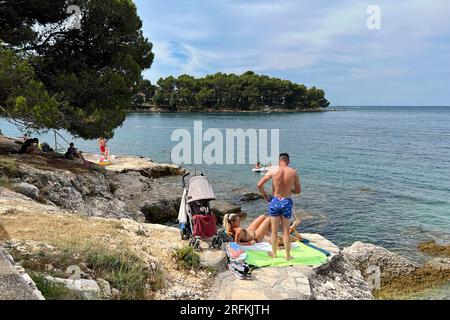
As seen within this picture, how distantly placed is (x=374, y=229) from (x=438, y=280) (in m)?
6.15

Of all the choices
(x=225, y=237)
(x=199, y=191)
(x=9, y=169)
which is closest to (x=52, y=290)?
(x=199, y=191)

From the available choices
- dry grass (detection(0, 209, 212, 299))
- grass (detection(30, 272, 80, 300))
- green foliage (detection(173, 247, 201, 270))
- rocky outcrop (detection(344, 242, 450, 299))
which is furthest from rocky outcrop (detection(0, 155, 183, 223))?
rocky outcrop (detection(344, 242, 450, 299))

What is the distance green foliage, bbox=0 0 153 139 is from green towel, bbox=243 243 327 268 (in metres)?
12.5

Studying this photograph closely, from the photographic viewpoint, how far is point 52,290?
18.1 feet

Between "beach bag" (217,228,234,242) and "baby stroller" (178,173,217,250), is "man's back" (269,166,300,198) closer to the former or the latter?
"baby stroller" (178,173,217,250)

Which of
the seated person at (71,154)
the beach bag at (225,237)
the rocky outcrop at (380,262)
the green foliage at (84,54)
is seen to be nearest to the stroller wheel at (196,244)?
the beach bag at (225,237)

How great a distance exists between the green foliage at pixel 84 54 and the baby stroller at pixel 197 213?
10.4 metres

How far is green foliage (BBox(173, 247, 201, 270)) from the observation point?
8.05m

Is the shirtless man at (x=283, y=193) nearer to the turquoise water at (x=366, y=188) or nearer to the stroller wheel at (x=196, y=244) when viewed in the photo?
the stroller wheel at (x=196, y=244)

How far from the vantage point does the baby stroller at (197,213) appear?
9.23 m

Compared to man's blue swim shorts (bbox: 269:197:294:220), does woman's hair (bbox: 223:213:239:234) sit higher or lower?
lower
